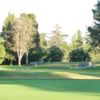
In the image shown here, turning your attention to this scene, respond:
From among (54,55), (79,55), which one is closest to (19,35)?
(54,55)

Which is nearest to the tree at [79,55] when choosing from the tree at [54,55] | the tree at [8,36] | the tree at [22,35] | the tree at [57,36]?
the tree at [54,55]

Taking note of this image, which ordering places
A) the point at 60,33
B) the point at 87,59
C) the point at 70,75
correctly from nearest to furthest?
the point at 70,75 < the point at 87,59 < the point at 60,33

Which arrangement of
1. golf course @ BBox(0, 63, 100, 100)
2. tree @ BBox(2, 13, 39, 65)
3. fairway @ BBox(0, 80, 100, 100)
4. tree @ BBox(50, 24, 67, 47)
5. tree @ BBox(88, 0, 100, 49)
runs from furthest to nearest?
tree @ BBox(50, 24, 67, 47), tree @ BBox(2, 13, 39, 65), tree @ BBox(88, 0, 100, 49), golf course @ BBox(0, 63, 100, 100), fairway @ BBox(0, 80, 100, 100)

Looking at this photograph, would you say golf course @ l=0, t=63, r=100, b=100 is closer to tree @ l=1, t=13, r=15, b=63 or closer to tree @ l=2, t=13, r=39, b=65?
tree @ l=2, t=13, r=39, b=65

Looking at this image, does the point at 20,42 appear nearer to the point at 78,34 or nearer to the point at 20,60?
the point at 20,60

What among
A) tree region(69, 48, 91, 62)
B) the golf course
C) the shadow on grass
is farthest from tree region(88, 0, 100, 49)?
the shadow on grass

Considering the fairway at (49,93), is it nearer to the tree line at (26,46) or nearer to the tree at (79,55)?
the tree line at (26,46)

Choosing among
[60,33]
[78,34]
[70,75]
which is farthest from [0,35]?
[60,33]

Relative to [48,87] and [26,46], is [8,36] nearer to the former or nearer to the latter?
[26,46]

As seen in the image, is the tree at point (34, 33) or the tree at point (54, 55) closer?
the tree at point (34, 33)

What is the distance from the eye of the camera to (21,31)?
87.4 metres

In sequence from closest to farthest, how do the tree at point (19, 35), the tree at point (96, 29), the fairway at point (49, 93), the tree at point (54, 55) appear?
1. the fairway at point (49, 93)
2. the tree at point (96, 29)
3. the tree at point (19, 35)
4. the tree at point (54, 55)

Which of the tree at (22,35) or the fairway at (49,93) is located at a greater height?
the tree at (22,35)

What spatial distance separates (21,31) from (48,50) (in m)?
7.45
